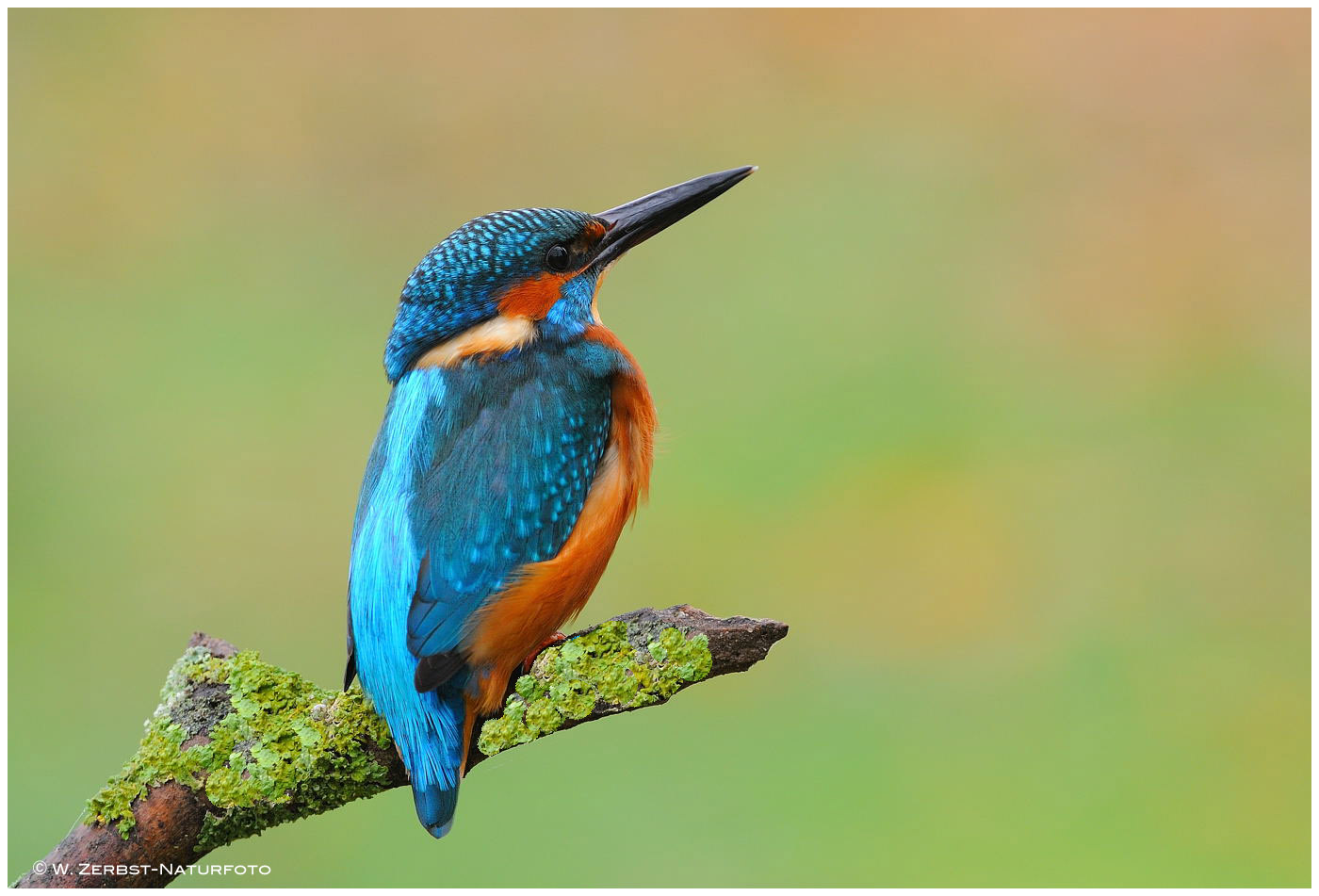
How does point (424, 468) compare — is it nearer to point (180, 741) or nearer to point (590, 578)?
point (590, 578)

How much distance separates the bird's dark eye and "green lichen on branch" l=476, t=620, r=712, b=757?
22.4 inches

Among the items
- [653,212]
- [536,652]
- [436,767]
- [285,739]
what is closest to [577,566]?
[536,652]

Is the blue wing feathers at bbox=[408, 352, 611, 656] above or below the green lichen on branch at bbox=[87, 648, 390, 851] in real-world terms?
above

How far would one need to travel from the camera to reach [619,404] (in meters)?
1.68

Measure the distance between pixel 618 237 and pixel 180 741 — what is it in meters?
0.94

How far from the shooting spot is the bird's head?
1.64 m

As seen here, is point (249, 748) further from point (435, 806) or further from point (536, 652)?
point (536, 652)

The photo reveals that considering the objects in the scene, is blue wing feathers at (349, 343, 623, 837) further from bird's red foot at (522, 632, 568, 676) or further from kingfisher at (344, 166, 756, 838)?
bird's red foot at (522, 632, 568, 676)

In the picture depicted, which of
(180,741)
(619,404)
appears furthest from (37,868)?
(619,404)

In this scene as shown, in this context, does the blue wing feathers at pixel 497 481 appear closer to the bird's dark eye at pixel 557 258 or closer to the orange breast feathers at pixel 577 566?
the orange breast feathers at pixel 577 566

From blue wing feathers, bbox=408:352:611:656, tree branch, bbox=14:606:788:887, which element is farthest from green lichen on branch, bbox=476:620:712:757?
blue wing feathers, bbox=408:352:611:656

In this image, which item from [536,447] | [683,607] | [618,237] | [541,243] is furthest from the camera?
[618,237]

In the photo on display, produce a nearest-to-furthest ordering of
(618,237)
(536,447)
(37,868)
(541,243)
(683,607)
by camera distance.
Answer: (37,868), (683,607), (536,447), (541,243), (618,237)

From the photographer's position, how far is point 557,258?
1.71 meters
